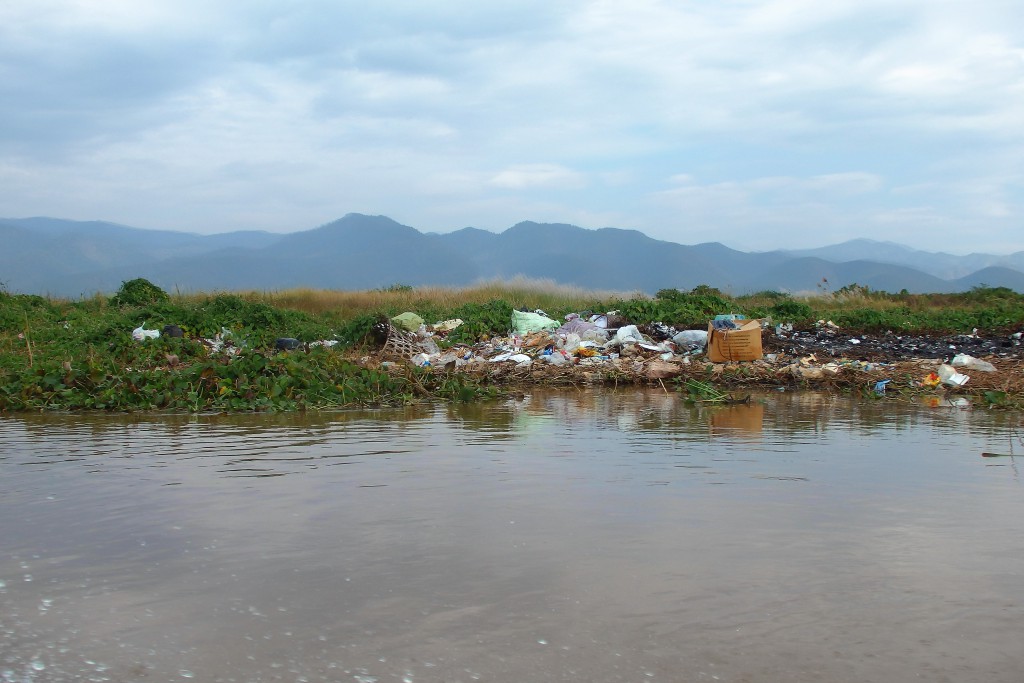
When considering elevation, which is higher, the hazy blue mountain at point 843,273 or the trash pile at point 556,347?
the hazy blue mountain at point 843,273

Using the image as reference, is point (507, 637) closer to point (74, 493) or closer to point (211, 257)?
point (74, 493)

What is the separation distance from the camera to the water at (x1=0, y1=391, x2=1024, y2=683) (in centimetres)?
214

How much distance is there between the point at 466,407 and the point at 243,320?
6.39m

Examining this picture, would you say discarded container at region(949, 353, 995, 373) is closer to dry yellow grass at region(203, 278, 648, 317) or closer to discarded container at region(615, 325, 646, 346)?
discarded container at region(615, 325, 646, 346)

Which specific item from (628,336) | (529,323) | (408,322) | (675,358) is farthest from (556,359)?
(408,322)

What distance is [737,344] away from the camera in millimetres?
9688

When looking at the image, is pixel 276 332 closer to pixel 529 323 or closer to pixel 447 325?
pixel 447 325

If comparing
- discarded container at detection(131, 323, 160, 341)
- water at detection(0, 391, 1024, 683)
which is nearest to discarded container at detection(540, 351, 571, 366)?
water at detection(0, 391, 1024, 683)

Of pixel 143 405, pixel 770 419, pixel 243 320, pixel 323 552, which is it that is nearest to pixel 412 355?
pixel 243 320

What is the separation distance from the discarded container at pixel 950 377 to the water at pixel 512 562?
326cm

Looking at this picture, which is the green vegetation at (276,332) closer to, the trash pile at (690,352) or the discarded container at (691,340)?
the trash pile at (690,352)

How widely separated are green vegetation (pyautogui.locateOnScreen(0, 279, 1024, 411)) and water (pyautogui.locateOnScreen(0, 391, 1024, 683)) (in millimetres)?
2076

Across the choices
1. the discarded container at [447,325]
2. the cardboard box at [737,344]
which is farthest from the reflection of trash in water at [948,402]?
the discarded container at [447,325]

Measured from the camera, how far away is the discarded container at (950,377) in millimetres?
8000
